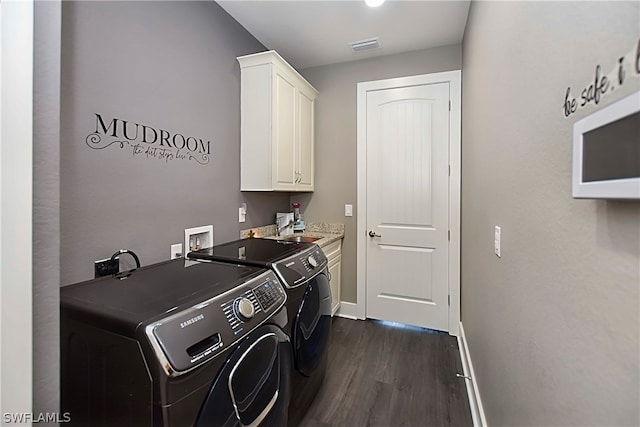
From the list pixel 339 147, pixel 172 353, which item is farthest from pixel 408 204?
pixel 172 353

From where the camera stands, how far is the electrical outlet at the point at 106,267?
4.54 ft

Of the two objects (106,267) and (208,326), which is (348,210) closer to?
(106,267)

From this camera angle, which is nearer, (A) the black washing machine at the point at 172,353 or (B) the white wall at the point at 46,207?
(B) the white wall at the point at 46,207

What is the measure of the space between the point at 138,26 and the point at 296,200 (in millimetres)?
2070

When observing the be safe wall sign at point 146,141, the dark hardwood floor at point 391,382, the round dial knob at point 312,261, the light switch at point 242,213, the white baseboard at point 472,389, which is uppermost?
the be safe wall sign at point 146,141

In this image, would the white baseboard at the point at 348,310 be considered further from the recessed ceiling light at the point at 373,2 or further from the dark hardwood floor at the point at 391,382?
the recessed ceiling light at the point at 373,2

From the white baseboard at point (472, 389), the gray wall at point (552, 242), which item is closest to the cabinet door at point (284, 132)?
the gray wall at point (552, 242)

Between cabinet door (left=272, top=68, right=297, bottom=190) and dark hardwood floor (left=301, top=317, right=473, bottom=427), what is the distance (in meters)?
1.56

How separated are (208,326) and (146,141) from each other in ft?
4.02

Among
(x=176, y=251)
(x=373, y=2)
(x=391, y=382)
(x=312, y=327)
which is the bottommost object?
(x=391, y=382)

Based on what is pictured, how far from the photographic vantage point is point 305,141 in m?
→ 2.93

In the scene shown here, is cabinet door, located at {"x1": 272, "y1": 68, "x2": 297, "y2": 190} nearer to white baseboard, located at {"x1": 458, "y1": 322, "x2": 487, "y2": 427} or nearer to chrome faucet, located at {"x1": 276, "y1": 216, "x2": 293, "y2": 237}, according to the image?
chrome faucet, located at {"x1": 276, "y1": 216, "x2": 293, "y2": 237}

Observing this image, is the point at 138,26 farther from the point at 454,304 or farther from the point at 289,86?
the point at 454,304

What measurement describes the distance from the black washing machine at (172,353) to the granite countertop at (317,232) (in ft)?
4.61
